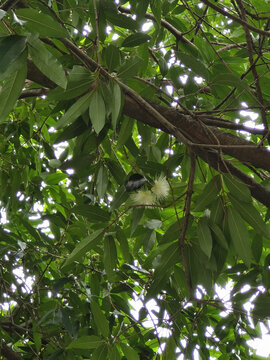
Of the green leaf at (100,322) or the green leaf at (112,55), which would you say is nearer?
the green leaf at (112,55)

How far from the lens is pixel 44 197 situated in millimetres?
2072

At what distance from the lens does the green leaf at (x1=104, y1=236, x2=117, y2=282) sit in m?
1.25

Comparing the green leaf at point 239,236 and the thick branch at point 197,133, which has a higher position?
the thick branch at point 197,133

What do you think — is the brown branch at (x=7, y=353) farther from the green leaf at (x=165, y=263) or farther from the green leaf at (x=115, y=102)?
the green leaf at (x=115, y=102)

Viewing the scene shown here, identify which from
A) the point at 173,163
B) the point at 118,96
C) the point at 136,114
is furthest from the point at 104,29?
the point at 173,163

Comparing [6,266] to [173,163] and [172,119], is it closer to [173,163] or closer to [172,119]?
[173,163]

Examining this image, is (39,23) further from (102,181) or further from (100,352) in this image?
(100,352)

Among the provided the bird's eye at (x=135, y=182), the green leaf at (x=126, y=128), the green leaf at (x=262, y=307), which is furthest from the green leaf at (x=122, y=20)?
the green leaf at (x=262, y=307)

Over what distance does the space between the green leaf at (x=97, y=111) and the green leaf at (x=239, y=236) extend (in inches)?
14.5

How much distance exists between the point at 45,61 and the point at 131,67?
0.24 meters

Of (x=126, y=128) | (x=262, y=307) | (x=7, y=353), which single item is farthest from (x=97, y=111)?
(x=7, y=353)

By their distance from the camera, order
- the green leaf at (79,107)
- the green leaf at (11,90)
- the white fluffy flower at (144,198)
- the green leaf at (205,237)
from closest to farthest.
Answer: the green leaf at (11,90) < the green leaf at (79,107) < the green leaf at (205,237) < the white fluffy flower at (144,198)

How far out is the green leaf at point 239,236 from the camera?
1.12m

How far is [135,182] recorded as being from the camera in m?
1.14
